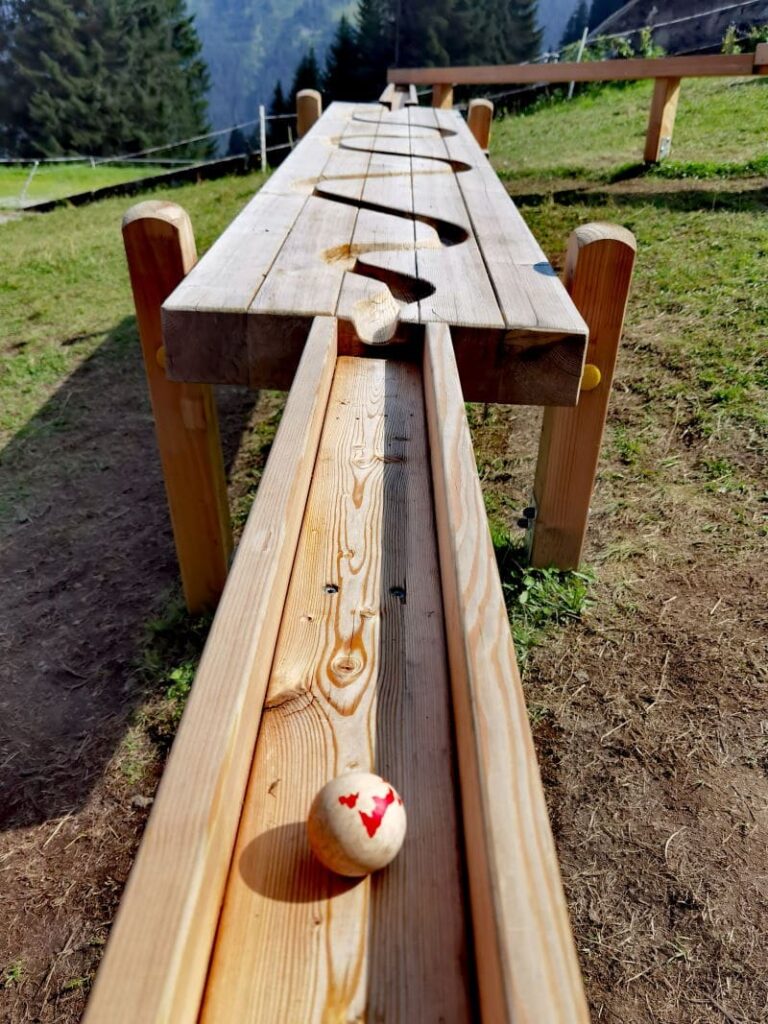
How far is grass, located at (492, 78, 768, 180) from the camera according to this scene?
26.3 ft

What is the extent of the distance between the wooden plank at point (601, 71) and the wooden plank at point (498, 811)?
696cm

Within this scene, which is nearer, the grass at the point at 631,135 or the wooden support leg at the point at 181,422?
the wooden support leg at the point at 181,422

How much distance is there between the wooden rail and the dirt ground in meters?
4.17

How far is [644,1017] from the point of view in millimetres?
1853

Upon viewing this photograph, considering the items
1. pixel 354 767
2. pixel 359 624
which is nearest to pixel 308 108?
pixel 359 624

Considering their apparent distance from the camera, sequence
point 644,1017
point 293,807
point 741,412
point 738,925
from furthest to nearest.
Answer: point 741,412
point 738,925
point 644,1017
point 293,807

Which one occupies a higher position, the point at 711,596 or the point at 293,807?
the point at 293,807

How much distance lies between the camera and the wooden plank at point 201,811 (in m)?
0.70

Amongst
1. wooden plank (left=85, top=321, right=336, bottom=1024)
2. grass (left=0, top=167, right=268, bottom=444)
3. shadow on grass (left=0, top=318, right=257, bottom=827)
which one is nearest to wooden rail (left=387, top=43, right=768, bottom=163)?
grass (left=0, top=167, right=268, bottom=444)

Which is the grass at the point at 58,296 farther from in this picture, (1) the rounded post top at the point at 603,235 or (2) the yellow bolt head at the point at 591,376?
(1) the rounded post top at the point at 603,235

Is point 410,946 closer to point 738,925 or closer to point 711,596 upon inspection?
point 738,925

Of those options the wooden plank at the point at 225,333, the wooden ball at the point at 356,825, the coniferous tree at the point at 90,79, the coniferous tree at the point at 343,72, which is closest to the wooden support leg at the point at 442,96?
the wooden plank at the point at 225,333

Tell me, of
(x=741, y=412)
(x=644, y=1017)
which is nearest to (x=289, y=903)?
(x=644, y=1017)

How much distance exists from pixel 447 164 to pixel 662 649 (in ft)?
9.22
